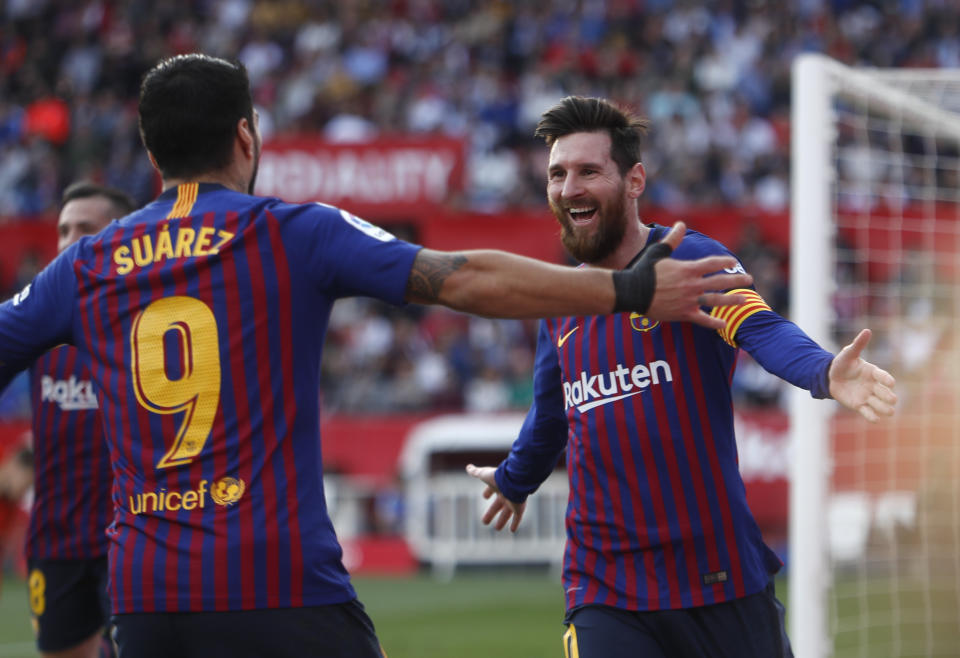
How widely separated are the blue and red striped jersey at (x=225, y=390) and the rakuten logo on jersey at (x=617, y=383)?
1.32 meters

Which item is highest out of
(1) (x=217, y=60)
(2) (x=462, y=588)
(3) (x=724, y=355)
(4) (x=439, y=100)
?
(4) (x=439, y=100)

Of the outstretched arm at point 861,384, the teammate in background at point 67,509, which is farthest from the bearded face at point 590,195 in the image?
the teammate in background at point 67,509

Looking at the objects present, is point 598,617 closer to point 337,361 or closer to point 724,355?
point 724,355

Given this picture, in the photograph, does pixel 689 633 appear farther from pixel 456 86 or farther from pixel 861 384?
pixel 456 86

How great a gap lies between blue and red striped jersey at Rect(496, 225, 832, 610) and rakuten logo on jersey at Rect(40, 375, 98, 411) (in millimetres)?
2659

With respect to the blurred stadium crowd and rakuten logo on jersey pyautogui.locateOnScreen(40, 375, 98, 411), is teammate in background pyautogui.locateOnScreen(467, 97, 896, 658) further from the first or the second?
the blurred stadium crowd

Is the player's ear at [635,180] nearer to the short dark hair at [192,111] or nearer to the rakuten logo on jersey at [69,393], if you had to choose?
the short dark hair at [192,111]

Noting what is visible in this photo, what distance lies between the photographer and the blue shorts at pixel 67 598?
20.5 feet

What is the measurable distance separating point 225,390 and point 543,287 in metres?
0.85

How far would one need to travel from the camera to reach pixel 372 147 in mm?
20172

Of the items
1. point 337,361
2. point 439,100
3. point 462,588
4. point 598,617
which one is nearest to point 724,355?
point 598,617

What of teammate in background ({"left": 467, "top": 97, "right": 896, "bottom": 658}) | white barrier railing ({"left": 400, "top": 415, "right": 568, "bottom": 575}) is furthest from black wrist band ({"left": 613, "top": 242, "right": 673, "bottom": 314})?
white barrier railing ({"left": 400, "top": 415, "right": 568, "bottom": 575})

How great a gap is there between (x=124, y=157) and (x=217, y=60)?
64.5ft

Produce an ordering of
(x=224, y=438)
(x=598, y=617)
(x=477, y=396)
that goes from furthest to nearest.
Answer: (x=477, y=396) < (x=598, y=617) < (x=224, y=438)
